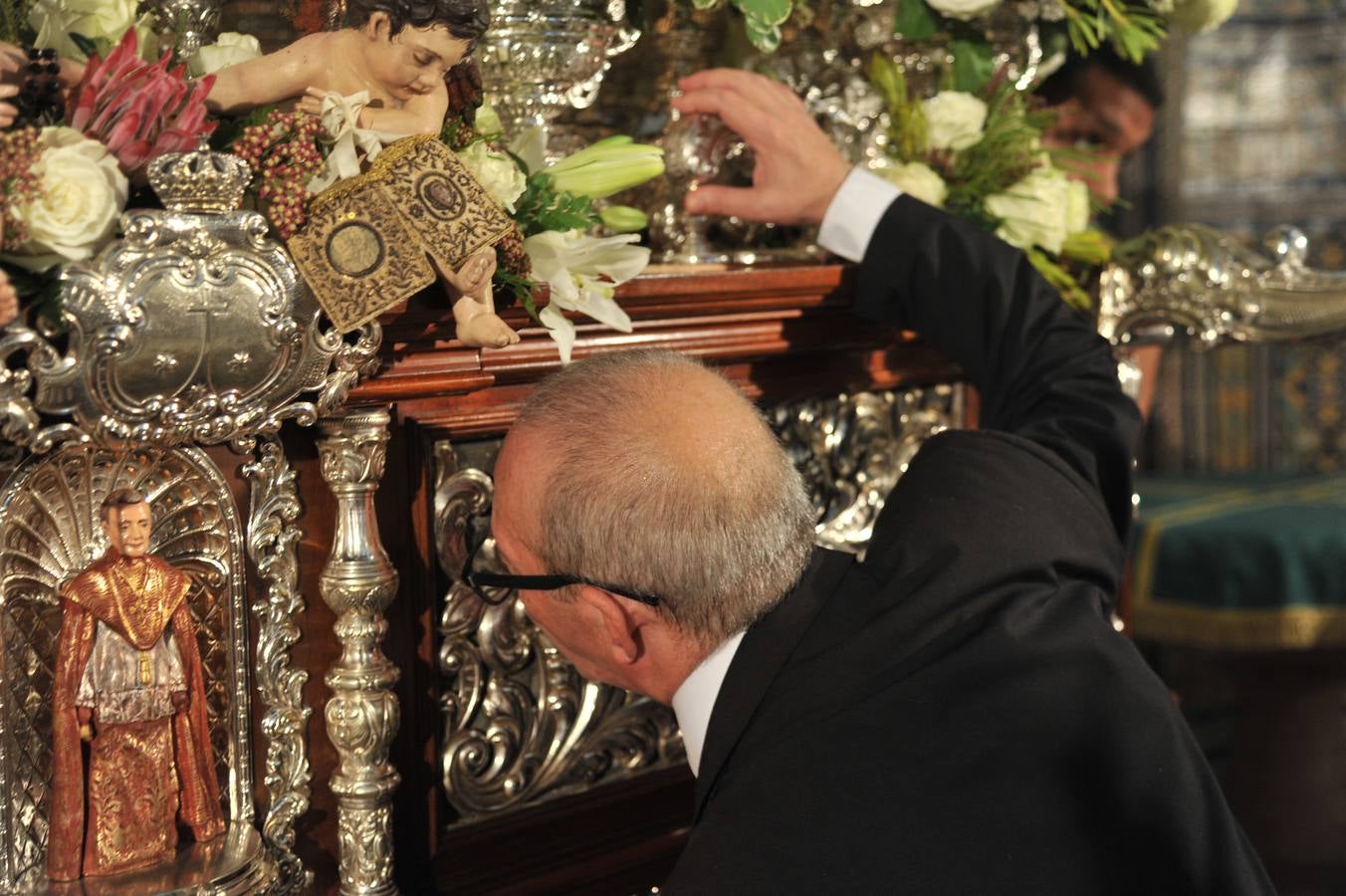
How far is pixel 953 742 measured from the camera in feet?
4.16

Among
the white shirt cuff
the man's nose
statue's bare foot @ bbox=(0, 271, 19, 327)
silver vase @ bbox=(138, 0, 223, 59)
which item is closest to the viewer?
statue's bare foot @ bbox=(0, 271, 19, 327)

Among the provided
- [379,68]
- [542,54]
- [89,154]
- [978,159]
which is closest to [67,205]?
[89,154]

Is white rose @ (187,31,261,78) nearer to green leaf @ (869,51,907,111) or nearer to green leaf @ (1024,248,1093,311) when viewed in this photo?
green leaf @ (869,51,907,111)

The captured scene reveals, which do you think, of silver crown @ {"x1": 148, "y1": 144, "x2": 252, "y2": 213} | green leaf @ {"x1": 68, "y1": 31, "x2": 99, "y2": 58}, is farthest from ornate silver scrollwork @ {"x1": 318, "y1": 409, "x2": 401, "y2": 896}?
green leaf @ {"x1": 68, "y1": 31, "x2": 99, "y2": 58}

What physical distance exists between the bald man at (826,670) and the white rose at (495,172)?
16cm

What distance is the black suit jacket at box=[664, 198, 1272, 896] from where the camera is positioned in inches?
47.8

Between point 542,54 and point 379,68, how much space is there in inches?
14.0

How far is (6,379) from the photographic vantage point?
3.38 ft

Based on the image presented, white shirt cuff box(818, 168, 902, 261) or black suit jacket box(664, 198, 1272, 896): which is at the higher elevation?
white shirt cuff box(818, 168, 902, 261)

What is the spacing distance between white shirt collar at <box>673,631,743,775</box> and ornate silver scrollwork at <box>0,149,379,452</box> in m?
0.42

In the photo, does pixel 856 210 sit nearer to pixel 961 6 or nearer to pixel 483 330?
pixel 961 6

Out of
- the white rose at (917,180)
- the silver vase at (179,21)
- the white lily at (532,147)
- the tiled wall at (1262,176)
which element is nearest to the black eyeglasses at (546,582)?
the white lily at (532,147)

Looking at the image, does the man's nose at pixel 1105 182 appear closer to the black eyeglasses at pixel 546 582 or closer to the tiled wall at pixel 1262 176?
the black eyeglasses at pixel 546 582

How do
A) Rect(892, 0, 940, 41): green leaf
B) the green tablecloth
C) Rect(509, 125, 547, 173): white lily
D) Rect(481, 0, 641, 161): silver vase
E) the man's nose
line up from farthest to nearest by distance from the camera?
the green tablecloth → the man's nose → Rect(892, 0, 940, 41): green leaf → Rect(481, 0, 641, 161): silver vase → Rect(509, 125, 547, 173): white lily
